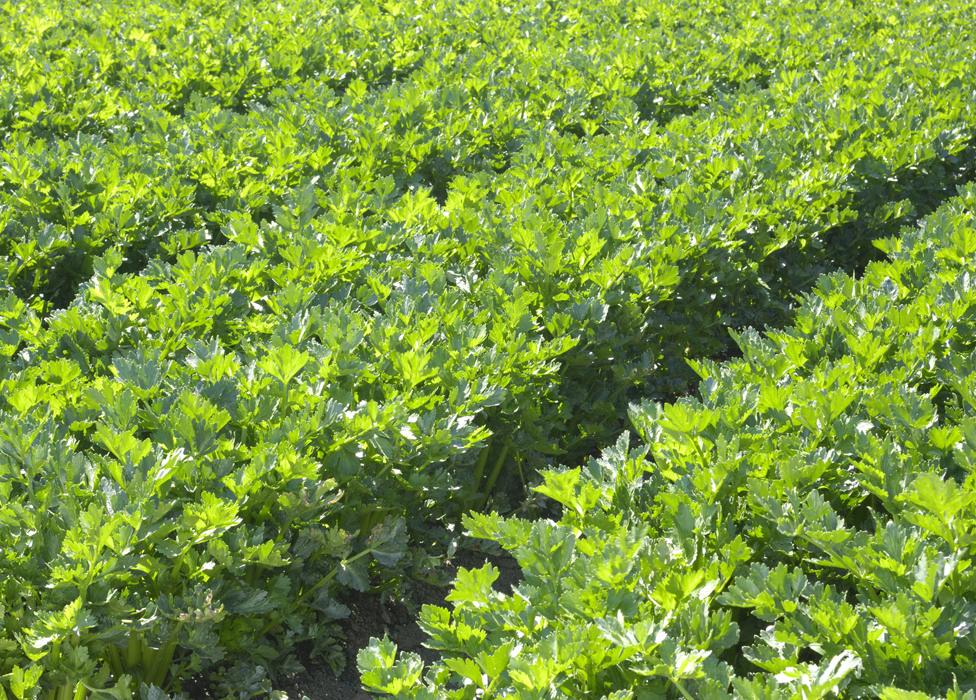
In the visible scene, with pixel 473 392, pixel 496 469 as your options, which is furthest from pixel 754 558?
pixel 496 469

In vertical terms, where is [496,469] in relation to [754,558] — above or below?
below

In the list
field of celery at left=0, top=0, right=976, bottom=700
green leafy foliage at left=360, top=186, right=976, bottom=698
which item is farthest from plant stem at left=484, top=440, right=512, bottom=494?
green leafy foliage at left=360, top=186, right=976, bottom=698

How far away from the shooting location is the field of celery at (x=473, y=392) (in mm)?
2271

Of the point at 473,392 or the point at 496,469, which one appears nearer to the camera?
the point at 473,392

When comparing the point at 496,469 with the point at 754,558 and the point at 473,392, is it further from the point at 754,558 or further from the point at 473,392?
the point at 754,558

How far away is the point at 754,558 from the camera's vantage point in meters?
2.62

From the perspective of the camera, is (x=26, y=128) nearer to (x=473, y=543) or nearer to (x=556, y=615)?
(x=473, y=543)

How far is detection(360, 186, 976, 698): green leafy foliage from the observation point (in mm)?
2074

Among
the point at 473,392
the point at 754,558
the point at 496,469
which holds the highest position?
the point at 473,392

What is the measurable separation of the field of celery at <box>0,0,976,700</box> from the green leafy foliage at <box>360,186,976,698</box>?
0.01 metres

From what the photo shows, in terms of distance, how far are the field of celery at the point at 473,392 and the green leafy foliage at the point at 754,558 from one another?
1cm

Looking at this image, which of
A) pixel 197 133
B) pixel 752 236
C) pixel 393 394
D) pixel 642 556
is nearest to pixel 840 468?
pixel 642 556

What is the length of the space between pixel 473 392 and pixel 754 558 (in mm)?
1019

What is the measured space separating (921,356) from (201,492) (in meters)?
2.39
